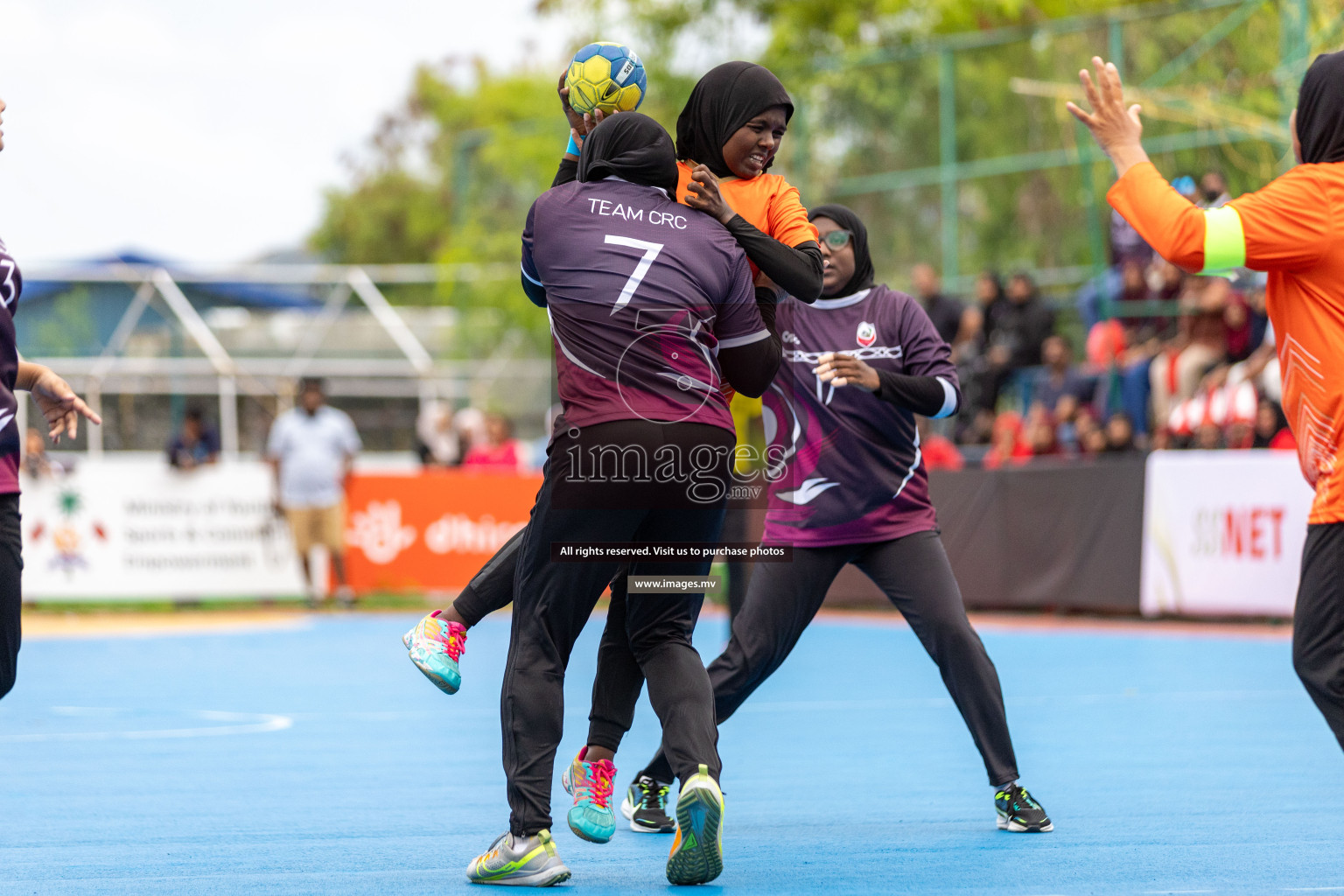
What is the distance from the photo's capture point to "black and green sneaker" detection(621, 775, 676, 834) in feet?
18.3

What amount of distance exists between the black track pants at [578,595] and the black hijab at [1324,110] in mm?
1744

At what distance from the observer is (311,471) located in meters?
16.7

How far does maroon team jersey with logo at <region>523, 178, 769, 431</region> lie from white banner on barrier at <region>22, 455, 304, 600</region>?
13432 mm

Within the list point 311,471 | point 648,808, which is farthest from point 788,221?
point 311,471

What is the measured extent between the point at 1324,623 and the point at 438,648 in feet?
8.39

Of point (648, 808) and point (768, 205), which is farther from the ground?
point (768, 205)

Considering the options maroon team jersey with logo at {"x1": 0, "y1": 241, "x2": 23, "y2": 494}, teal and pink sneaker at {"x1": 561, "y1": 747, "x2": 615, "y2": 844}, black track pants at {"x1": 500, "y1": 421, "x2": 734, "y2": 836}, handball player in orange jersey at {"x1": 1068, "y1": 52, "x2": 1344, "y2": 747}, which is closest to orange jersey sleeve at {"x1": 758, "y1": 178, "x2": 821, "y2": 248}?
black track pants at {"x1": 500, "y1": 421, "x2": 734, "y2": 836}

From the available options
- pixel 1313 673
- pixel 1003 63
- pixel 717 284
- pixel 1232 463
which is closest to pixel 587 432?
pixel 717 284

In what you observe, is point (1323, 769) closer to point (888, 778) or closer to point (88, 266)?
point (888, 778)

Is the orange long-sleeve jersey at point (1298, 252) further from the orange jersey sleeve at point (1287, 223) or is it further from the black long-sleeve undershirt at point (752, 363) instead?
the black long-sleeve undershirt at point (752, 363)

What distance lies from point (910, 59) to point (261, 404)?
37.4 feet

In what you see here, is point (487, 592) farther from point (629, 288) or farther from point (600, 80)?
point (600, 80)

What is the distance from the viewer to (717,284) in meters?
4.46

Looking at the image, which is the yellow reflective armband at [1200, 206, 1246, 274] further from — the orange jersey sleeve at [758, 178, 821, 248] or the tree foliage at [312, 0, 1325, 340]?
the tree foliage at [312, 0, 1325, 340]
